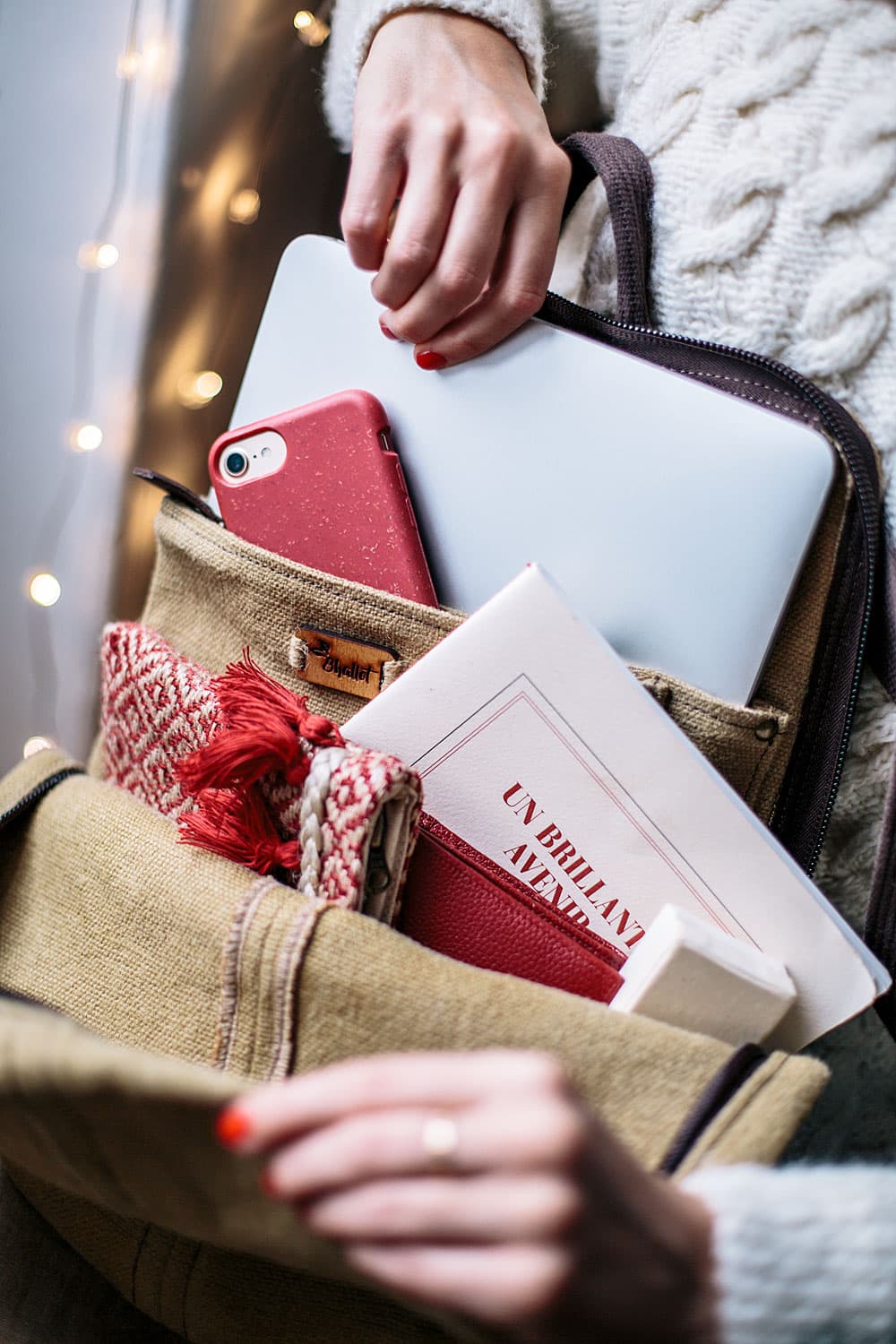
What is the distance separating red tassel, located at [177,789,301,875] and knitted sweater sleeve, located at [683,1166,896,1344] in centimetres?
26

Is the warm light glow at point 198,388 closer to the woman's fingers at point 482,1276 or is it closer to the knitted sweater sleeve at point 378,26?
the knitted sweater sleeve at point 378,26

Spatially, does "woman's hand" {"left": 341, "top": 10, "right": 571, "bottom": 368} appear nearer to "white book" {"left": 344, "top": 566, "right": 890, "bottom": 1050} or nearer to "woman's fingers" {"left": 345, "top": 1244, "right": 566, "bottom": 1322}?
"white book" {"left": 344, "top": 566, "right": 890, "bottom": 1050}

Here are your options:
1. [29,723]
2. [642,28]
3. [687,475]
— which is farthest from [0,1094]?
[642,28]

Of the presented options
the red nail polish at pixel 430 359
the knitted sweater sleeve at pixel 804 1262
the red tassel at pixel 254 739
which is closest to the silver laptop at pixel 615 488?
the red nail polish at pixel 430 359

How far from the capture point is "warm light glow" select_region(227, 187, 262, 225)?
2.51 ft

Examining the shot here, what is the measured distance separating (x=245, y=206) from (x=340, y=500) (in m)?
0.37

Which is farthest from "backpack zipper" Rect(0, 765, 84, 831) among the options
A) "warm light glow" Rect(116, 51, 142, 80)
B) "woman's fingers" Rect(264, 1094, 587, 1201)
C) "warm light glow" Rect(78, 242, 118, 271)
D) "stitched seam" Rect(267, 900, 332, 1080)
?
"warm light glow" Rect(116, 51, 142, 80)

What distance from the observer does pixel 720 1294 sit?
→ 1.00 feet

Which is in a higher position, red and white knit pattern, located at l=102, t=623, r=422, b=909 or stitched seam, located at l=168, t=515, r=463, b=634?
stitched seam, located at l=168, t=515, r=463, b=634

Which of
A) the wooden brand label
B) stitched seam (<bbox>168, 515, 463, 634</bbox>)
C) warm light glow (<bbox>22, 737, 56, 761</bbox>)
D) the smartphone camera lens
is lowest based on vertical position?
warm light glow (<bbox>22, 737, 56, 761</bbox>)

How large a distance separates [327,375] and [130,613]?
361mm

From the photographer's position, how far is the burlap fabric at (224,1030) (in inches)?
12.8

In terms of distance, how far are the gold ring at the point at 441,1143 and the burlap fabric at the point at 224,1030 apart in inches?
2.8

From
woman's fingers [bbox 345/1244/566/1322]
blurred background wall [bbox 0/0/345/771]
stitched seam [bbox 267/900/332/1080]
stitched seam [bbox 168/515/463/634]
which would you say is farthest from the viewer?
blurred background wall [bbox 0/0/345/771]
